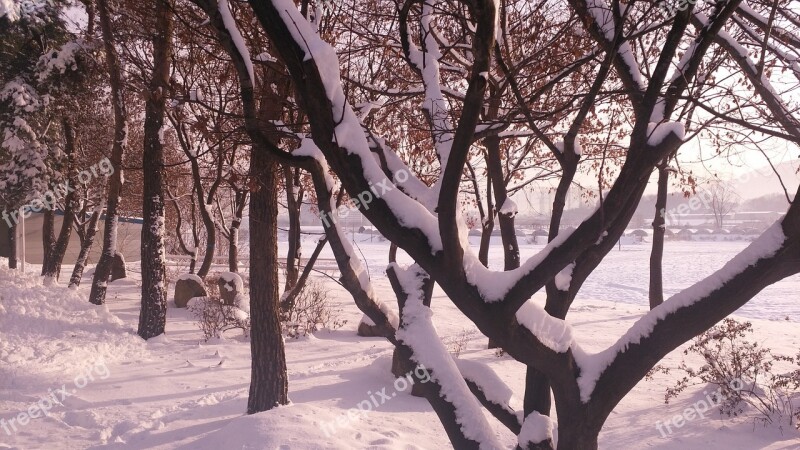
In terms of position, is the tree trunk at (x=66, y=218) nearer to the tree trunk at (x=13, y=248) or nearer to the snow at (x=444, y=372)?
the tree trunk at (x=13, y=248)

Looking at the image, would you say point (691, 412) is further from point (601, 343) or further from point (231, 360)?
point (231, 360)

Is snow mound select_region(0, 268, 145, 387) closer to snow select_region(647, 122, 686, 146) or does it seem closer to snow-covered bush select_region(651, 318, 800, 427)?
snow select_region(647, 122, 686, 146)

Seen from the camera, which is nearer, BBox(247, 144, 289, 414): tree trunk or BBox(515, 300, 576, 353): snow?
BBox(515, 300, 576, 353): snow

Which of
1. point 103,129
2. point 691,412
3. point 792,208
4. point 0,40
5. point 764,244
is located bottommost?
point 691,412

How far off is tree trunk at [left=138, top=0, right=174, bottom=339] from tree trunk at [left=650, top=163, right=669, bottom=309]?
37.1ft

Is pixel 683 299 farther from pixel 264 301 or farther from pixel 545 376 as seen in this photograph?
pixel 264 301

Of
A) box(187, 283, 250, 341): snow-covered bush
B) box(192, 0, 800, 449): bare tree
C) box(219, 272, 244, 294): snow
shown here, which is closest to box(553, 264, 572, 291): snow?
box(192, 0, 800, 449): bare tree

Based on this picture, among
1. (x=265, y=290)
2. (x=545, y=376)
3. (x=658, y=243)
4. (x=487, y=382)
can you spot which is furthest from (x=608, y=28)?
(x=658, y=243)

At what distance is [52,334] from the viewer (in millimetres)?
8641

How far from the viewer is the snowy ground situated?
5.09 meters

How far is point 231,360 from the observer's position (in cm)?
875

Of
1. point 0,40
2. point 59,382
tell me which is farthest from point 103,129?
point 59,382

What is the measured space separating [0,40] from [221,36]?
13361 mm

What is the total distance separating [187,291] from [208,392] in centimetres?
750
